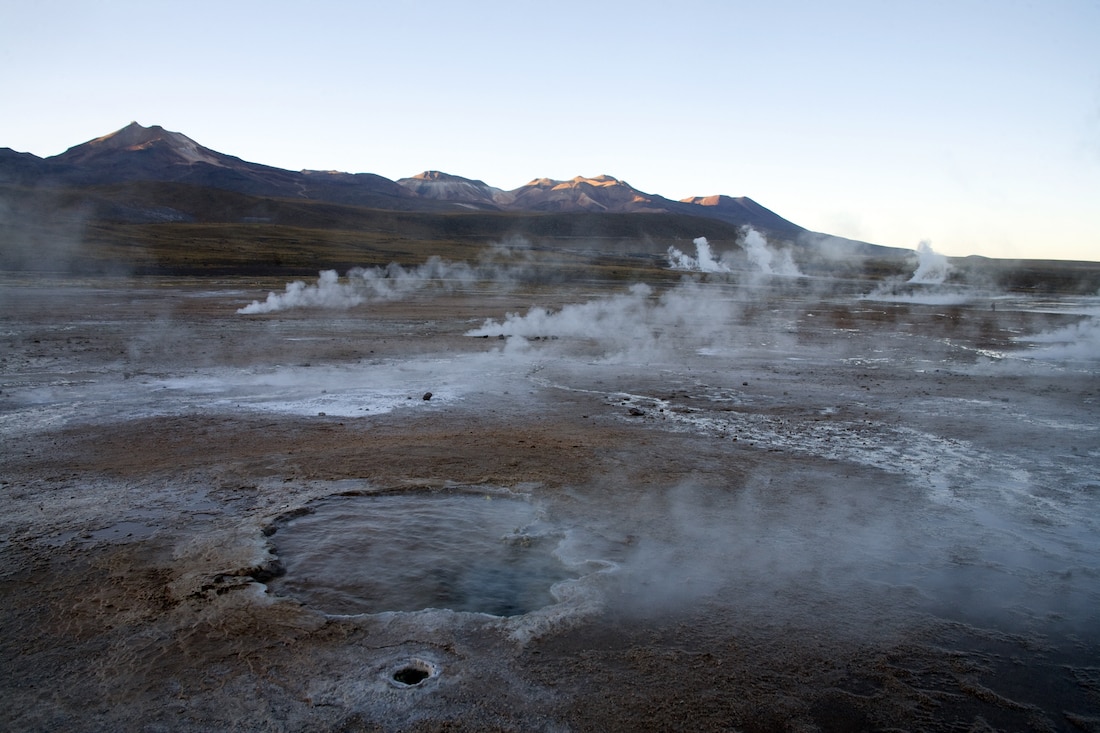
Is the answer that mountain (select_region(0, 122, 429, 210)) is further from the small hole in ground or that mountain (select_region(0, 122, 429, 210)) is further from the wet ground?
the small hole in ground

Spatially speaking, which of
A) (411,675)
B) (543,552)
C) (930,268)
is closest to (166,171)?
(930,268)

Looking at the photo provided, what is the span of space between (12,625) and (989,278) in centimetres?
8136

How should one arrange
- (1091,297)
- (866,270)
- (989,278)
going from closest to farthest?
(1091,297), (989,278), (866,270)

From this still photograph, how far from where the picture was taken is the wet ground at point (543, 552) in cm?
438

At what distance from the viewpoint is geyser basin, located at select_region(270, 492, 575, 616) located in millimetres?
5609

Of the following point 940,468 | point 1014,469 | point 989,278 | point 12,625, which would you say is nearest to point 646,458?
point 940,468

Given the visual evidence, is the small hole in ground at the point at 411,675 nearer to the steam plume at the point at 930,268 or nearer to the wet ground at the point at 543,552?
the wet ground at the point at 543,552

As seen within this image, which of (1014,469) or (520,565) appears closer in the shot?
(520,565)

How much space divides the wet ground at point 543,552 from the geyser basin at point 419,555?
33 mm

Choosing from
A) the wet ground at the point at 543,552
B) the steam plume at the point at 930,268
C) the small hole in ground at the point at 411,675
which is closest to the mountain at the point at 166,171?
the steam plume at the point at 930,268

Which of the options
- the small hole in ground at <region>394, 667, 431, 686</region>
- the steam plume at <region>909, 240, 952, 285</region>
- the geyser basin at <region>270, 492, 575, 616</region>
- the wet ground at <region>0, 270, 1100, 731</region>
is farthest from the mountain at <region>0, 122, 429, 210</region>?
the small hole in ground at <region>394, 667, 431, 686</region>

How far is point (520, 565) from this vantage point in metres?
6.23

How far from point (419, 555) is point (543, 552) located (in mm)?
1060

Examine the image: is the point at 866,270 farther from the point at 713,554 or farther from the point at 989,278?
the point at 713,554
